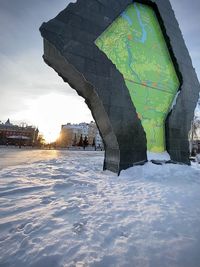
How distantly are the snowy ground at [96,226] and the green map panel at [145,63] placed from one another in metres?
3.79

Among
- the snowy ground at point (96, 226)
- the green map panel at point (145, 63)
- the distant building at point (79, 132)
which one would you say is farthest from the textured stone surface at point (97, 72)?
the distant building at point (79, 132)

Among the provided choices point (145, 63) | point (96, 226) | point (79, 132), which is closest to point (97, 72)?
point (145, 63)

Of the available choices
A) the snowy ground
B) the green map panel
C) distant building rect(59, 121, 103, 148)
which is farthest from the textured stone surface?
distant building rect(59, 121, 103, 148)

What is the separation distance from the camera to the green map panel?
22.9 feet

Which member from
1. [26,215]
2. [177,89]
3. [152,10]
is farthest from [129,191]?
[152,10]

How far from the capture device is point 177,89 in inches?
330

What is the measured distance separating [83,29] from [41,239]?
6.02 metres

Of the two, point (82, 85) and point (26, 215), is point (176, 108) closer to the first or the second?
point (82, 85)

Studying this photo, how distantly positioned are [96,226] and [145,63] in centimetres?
685

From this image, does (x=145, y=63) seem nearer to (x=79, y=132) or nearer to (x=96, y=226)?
(x=96, y=226)

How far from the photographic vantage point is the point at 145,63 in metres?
7.62

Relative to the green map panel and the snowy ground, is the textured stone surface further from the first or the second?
the snowy ground

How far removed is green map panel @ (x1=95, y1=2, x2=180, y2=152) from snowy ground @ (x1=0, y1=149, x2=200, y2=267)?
3.79 m

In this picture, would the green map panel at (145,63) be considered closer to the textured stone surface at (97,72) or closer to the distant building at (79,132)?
the textured stone surface at (97,72)
